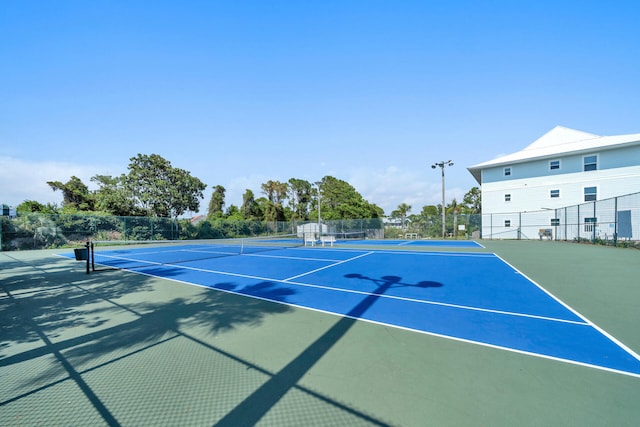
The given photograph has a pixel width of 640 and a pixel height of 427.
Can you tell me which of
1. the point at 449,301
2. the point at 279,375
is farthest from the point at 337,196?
the point at 279,375

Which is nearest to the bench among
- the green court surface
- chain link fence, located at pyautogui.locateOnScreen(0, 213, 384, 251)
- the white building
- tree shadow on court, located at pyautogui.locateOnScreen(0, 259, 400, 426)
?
the white building

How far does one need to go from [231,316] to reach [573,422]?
5.05 metres

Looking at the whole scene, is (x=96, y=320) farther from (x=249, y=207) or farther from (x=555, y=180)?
(x=249, y=207)

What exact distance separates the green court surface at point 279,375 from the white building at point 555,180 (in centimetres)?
2612

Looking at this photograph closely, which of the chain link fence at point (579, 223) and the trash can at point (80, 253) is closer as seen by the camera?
the trash can at point (80, 253)

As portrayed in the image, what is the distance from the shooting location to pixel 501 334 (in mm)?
4262

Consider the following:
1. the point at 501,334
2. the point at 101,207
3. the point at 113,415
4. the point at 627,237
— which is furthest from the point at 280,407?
the point at 101,207

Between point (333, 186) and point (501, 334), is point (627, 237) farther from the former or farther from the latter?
point (333, 186)

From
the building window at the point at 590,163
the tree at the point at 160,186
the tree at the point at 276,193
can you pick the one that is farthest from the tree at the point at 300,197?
the building window at the point at 590,163

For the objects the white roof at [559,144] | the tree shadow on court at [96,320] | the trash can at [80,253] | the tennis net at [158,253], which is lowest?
the tennis net at [158,253]

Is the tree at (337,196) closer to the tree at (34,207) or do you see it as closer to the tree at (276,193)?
the tree at (276,193)

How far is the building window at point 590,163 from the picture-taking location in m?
26.0

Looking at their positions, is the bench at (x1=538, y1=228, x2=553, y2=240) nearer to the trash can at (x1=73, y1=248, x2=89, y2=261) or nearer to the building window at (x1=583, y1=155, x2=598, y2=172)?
the building window at (x1=583, y1=155, x2=598, y2=172)

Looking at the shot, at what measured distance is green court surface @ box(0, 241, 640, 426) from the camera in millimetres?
2551
